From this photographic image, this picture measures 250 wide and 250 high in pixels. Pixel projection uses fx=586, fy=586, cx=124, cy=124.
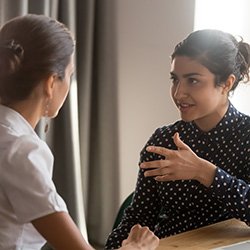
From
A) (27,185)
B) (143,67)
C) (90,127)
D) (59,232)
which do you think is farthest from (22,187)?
(90,127)

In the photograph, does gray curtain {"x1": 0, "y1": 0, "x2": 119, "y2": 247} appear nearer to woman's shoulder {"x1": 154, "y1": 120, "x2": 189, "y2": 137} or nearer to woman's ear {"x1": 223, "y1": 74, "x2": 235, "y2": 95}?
woman's shoulder {"x1": 154, "y1": 120, "x2": 189, "y2": 137}

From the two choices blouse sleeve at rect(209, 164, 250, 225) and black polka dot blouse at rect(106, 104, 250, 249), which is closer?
blouse sleeve at rect(209, 164, 250, 225)

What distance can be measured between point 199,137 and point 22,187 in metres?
0.84

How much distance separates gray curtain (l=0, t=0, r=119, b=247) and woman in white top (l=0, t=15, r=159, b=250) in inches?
67.4

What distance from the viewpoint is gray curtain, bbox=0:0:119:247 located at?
3.08 meters

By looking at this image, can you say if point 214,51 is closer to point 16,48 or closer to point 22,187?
point 16,48

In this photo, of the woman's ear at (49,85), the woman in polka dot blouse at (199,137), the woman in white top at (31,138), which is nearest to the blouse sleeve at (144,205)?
the woman in polka dot blouse at (199,137)

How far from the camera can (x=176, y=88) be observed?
181cm

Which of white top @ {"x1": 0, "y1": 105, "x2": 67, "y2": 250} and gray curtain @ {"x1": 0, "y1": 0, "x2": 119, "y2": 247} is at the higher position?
white top @ {"x1": 0, "y1": 105, "x2": 67, "y2": 250}

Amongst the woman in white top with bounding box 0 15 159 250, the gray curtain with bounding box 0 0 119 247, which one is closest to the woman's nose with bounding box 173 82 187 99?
the woman in white top with bounding box 0 15 159 250

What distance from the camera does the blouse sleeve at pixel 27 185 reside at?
1.12 metres

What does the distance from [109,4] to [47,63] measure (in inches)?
79.8

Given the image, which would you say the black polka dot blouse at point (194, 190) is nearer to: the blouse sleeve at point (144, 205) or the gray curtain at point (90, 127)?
the blouse sleeve at point (144, 205)

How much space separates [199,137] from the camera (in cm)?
185
